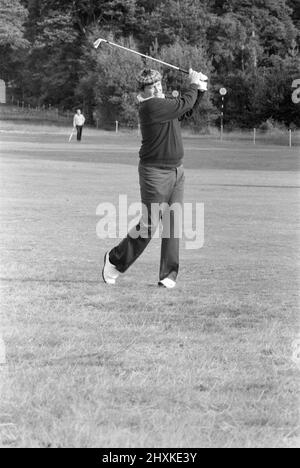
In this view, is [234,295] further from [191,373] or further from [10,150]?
[10,150]

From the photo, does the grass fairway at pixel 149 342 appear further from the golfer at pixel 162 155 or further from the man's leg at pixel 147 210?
the golfer at pixel 162 155

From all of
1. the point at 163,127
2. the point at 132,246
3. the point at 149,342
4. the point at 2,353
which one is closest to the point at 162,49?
the point at 132,246

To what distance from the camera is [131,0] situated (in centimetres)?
9088

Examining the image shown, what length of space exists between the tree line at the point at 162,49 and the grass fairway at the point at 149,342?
63.6m

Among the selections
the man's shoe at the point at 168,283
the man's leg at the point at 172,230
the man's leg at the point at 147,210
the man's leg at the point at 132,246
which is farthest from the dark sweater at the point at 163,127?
the man's shoe at the point at 168,283

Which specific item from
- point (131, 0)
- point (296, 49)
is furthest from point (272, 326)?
point (131, 0)

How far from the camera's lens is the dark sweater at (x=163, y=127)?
9156 millimetres

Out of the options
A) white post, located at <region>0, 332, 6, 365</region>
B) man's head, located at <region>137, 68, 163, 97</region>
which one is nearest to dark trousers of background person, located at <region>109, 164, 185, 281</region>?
man's head, located at <region>137, 68, 163, 97</region>

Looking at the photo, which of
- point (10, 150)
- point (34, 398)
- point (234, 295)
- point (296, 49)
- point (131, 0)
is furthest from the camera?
point (131, 0)

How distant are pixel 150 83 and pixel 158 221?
1301 mm

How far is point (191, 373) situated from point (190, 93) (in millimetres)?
4026

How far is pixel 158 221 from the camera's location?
31.5 feet

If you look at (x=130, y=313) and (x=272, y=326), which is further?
(x=130, y=313)
